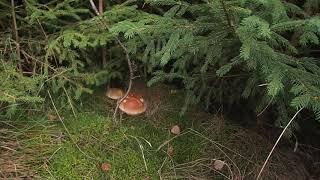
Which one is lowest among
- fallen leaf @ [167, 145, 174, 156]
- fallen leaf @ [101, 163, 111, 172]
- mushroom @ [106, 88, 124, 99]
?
fallen leaf @ [167, 145, 174, 156]

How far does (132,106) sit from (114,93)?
8.9 inches

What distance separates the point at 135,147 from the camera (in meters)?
3.55

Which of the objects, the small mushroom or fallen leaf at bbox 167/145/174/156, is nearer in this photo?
fallen leaf at bbox 167/145/174/156

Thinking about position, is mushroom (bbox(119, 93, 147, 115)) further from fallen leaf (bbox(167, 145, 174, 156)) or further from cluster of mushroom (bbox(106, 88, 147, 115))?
fallen leaf (bbox(167, 145, 174, 156))

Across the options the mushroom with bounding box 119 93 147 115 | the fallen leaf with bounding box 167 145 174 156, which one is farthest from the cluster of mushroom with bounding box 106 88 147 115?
the fallen leaf with bounding box 167 145 174 156

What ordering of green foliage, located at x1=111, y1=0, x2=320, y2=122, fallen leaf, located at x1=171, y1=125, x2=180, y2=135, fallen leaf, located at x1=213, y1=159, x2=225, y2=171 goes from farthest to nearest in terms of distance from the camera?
fallen leaf, located at x1=171, y1=125, x2=180, y2=135 < fallen leaf, located at x1=213, y1=159, x2=225, y2=171 < green foliage, located at x1=111, y1=0, x2=320, y2=122

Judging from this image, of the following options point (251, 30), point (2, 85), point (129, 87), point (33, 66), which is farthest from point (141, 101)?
point (251, 30)

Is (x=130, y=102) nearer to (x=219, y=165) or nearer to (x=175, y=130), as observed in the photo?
Answer: (x=175, y=130)

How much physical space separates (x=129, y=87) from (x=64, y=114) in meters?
0.58

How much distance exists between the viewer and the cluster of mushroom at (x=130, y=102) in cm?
380

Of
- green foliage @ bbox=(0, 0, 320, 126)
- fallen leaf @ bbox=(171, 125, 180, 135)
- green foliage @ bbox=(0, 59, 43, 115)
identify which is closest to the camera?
green foliage @ bbox=(0, 0, 320, 126)

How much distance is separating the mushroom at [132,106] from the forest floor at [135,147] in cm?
6

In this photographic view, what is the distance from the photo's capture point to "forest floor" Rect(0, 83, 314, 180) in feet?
10.7

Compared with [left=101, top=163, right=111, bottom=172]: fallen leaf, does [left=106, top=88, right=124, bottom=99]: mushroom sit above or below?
above
